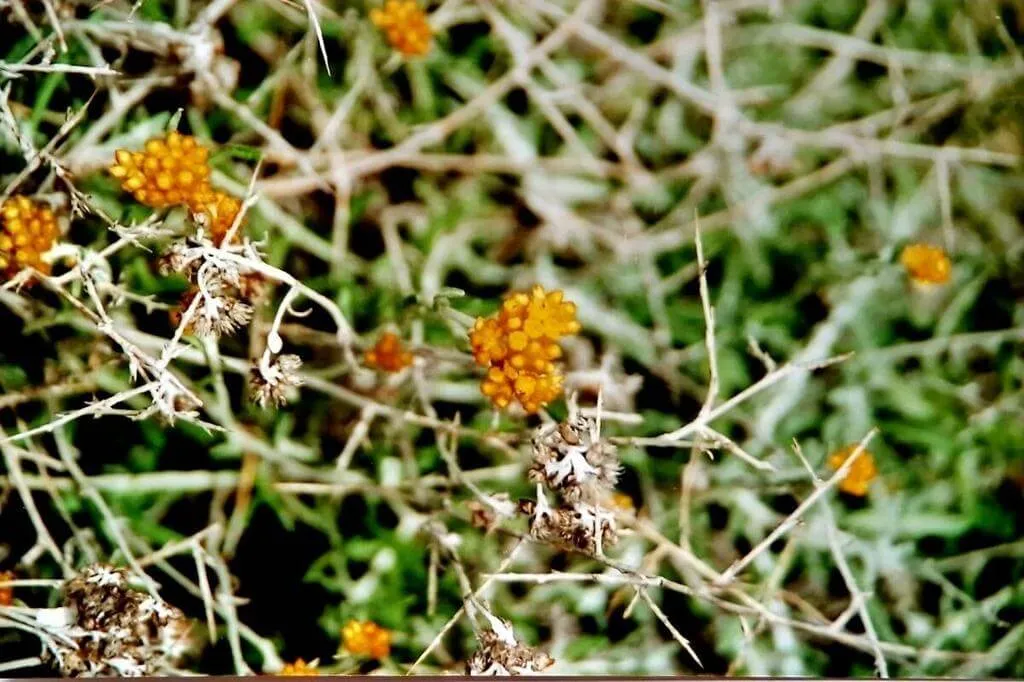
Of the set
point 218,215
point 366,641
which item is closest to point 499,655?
point 366,641

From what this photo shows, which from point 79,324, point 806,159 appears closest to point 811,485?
point 806,159

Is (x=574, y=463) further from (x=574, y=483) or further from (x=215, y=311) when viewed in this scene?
(x=215, y=311)

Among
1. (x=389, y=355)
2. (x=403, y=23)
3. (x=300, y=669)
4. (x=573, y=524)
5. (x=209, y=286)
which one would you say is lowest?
(x=300, y=669)

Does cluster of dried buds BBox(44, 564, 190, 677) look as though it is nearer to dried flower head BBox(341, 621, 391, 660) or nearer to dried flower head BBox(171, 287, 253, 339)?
dried flower head BBox(341, 621, 391, 660)

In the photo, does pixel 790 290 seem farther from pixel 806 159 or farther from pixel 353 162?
pixel 353 162

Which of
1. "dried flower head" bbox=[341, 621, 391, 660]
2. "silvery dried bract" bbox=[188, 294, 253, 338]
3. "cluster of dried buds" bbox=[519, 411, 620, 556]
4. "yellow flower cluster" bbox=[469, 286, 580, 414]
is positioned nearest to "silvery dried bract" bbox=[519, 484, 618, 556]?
"cluster of dried buds" bbox=[519, 411, 620, 556]

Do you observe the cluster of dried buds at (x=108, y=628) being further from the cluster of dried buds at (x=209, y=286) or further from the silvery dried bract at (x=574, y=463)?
the silvery dried bract at (x=574, y=463)

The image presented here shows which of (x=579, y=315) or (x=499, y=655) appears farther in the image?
(x=579, y=315)
